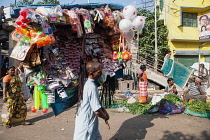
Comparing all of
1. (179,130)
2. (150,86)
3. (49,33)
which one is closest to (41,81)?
(49,33)

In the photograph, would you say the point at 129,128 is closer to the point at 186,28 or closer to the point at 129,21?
the point at 129,21

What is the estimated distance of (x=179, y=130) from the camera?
4312 millimetres

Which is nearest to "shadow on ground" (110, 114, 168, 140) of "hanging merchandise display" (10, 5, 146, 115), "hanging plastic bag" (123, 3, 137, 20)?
"hanging merchandise display" (10, 5, 146, 115)

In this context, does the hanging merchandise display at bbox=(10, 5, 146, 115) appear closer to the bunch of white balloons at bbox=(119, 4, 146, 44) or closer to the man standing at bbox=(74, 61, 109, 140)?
the bunch of white balloons at bbox=(119, 4, 146, 44)

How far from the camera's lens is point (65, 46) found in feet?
10.9

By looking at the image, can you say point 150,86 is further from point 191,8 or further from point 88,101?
point 88,101

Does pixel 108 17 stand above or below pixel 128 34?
above

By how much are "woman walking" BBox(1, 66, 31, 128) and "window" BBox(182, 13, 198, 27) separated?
14.3m

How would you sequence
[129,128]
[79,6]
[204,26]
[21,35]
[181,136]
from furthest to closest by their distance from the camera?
1. [204,26]
2. [129,128]
3. [181,136]
4. [79,6]
5. [21,35]

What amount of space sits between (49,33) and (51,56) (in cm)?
45

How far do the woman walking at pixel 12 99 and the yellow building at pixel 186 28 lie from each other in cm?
1265

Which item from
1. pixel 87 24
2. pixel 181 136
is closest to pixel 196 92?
pixel 181 136

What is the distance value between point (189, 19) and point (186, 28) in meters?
0.89

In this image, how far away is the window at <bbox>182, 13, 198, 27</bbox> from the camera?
15.3 metres
